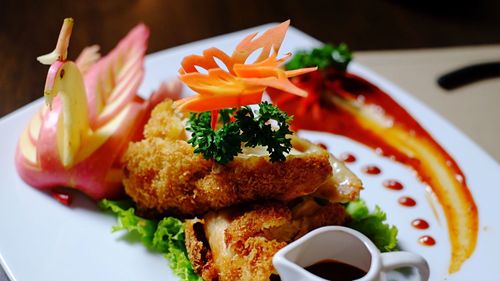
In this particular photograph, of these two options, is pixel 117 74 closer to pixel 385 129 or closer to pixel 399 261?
pixel 385 129

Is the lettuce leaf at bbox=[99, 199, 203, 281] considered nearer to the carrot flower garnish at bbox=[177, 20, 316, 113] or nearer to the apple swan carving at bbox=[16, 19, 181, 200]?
the apple swan carving at bbox=[16, 19, 181, 200]

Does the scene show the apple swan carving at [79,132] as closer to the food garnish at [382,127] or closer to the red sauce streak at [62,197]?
the red sauce streak at [62,197]

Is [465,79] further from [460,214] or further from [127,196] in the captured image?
[127,196]

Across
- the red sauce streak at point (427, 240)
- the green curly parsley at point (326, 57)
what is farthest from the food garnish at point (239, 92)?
the green curly parsley at point (326, 57)

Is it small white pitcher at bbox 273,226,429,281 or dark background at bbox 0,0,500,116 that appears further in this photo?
dark background at bbox 0,0,500,116

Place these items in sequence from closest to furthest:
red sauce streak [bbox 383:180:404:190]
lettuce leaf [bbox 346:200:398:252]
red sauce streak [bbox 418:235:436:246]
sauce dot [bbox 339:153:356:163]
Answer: lettuce leaf [bbox 346:200:398:252], red sauce streak [bbox 418:235:436:246], red sauce streak [bbox 383:180:404:190], sauce dot [bbox 339:153:356:163]

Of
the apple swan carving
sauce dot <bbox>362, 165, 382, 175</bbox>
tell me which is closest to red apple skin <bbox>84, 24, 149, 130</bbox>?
the apple swan carving

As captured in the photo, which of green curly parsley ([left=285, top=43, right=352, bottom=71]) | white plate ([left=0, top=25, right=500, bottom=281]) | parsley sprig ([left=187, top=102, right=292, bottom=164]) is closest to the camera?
parsley sprig ([left=187, top=102, right=292, bottom=164])
